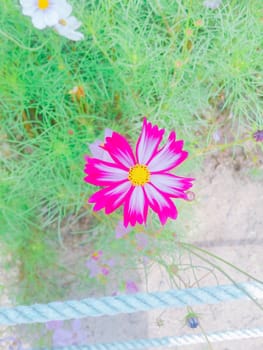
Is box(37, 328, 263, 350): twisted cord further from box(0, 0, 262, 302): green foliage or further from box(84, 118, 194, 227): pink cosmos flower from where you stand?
box(84, 118, 194, 227): pink cosmos flower

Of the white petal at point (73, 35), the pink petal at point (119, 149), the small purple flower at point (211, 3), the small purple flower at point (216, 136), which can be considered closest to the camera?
the pink petal at point (119, 149)

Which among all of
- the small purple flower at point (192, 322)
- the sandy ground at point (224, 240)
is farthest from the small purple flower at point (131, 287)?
the small purple flower at point (192, 322)

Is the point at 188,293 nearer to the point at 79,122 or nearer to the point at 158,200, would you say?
the point at 158,200

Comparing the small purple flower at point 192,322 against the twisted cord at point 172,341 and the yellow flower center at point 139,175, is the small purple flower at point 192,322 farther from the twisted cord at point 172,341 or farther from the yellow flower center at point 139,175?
the yellow flower center at point 139,175

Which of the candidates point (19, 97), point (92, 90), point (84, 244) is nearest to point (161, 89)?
point (92, 90)

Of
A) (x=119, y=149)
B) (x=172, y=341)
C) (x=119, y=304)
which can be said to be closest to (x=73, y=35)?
(x=119, y=149)

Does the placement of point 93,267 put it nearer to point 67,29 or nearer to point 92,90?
point 92,90

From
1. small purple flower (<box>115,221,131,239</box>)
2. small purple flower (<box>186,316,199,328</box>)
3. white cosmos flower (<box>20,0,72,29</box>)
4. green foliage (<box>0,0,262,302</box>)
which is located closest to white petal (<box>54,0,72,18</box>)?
white cosmos flower (<box>20,0,72,29</box>)
